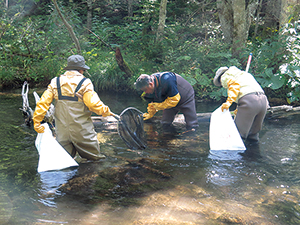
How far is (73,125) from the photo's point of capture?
3.51 m

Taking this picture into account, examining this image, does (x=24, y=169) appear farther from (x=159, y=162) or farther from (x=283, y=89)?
(x=283, y=89)

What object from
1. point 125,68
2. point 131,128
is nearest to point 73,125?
point 131,128

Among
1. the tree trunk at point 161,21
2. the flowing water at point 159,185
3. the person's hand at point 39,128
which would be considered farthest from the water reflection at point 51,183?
the tree trunk at point 161,21

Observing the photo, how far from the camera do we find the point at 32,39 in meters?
11.1

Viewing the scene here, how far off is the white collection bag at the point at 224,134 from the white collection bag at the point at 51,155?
8.25ft

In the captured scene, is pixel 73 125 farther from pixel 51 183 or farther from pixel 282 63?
pixel 282 63

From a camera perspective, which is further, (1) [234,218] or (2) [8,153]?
(2) [8,153]

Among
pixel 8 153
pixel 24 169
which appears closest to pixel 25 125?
pixel 8 153

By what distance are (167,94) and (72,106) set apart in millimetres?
2183

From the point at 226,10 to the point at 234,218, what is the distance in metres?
9.32

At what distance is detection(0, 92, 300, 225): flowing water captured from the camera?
2611 mm

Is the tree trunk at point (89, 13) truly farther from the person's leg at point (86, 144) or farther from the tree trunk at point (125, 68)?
the person's leg at point (86, 144)

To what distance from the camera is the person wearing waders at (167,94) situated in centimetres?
470

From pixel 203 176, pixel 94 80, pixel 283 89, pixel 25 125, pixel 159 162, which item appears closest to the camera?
pixel 203 176
